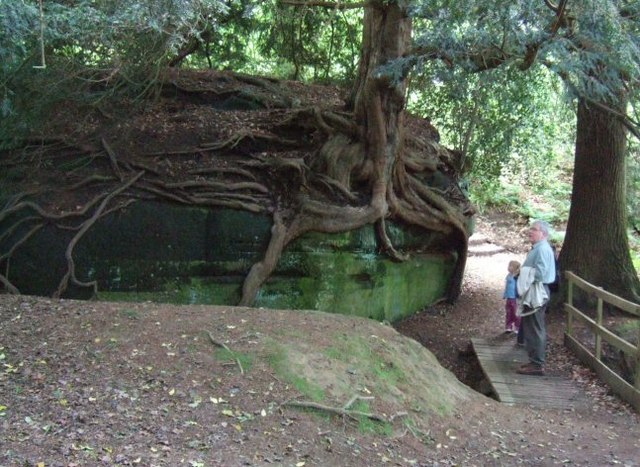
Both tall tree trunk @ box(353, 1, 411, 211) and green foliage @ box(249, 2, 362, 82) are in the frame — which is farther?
green foliage @ box(249, 2, 362, 82)

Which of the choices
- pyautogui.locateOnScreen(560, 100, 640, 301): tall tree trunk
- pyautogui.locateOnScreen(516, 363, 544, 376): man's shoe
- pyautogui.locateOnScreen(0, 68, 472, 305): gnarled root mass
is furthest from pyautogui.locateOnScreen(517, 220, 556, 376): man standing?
pyautogui.locateOnScreen(0, 68, 472, 305): gnarled root mass

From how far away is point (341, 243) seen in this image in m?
11.0

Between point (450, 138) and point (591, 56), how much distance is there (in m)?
7.86

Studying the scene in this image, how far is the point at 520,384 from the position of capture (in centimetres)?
845

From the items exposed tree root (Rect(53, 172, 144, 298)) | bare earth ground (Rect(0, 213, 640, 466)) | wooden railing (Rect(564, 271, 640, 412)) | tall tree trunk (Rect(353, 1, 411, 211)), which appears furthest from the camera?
tall tree trunk (Rect(353, 1, 411, 211))

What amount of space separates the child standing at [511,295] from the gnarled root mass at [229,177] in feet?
7.32

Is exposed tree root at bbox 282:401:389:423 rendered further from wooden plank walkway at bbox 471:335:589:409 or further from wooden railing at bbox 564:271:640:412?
wooden railing at bbox 564:271:640:412

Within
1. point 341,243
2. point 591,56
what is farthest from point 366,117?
point 591,56

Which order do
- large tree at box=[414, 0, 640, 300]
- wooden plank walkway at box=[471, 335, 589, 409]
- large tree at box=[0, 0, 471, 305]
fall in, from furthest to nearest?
large tree at box=[0, 0, 471, 305] < wooden plank walkway at box=[471, 335, 589, 409] < large tree at box=[414, 0, 640, 300]

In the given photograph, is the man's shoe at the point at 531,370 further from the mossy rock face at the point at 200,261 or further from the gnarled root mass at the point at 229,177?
the gnarled root mass at the point at 229,177

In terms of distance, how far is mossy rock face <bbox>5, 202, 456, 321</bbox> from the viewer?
938 centimetres

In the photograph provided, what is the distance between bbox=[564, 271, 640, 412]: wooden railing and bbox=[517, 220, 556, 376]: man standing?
65cm

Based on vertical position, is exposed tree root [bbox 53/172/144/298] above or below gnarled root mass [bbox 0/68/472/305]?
below

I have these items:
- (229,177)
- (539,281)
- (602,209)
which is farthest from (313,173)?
(602,209)
